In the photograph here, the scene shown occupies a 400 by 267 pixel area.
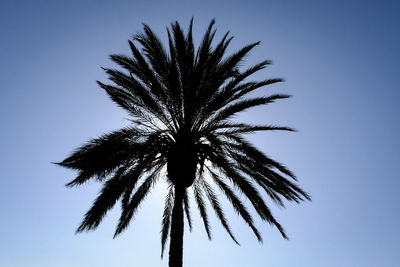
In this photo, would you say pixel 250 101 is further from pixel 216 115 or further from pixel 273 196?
pixel 273 196

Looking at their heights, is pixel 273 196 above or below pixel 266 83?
below

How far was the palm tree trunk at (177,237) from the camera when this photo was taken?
28.1 ft

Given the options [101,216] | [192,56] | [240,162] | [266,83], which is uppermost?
[192,56]

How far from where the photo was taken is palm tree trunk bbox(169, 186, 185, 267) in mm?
8555

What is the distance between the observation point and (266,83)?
9.80 metres

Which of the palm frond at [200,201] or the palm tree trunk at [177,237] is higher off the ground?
the palm frond at [200,201]

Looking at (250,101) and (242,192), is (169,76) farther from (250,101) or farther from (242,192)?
(242,192)

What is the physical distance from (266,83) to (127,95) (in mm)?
4357

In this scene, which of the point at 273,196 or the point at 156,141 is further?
the point at 273,196

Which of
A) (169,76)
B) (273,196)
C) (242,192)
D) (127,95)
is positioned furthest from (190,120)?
(273,196)

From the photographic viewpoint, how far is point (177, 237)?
28.8ft

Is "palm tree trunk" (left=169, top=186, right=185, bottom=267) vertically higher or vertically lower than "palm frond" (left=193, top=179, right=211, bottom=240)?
lower

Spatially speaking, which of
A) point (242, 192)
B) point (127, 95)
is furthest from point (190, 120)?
point (242, 192)

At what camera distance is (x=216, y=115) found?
395 inches
